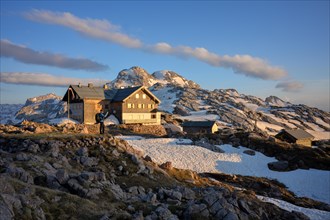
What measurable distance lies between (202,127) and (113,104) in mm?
20859

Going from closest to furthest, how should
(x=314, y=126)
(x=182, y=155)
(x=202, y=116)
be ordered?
(x=182, y=155) → (x=202, y=116) → (x=314, y=126)

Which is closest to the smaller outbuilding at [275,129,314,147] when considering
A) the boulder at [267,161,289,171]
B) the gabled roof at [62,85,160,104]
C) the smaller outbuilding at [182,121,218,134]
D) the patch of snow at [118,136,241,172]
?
the smaller outbuilding at [182,121,218,134]

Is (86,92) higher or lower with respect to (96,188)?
higher

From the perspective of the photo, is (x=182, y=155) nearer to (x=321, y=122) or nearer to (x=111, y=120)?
(x=111, y=120)

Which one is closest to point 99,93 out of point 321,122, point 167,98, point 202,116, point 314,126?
point 202,116

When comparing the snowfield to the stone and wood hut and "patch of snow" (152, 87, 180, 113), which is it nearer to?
the stone and wood hut

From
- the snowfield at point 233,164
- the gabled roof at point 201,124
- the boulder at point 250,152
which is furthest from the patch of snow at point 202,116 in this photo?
the snowfield at point 233,164

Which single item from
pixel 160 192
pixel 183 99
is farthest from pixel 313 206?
pixel 183 99

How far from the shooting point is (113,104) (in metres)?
66.1

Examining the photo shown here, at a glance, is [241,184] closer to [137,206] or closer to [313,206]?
[313,206]

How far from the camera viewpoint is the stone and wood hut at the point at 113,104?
61.5m

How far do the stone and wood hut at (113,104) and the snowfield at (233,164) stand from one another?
863 inches

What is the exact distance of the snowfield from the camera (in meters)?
36.5

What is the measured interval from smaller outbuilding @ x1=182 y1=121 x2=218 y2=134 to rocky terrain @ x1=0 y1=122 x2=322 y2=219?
118ft
